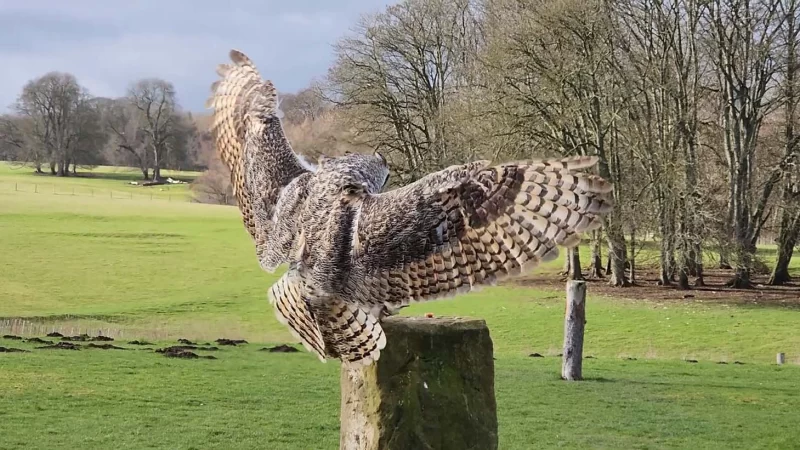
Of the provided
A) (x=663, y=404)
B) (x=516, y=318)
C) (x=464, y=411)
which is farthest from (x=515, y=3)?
(x=464, y=411)

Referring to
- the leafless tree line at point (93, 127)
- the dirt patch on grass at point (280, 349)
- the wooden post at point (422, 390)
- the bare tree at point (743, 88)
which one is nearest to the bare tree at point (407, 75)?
the bare tree at point (743, 88)

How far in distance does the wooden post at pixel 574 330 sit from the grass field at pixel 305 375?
1.15 ft

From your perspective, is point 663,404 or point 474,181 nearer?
point 474,181

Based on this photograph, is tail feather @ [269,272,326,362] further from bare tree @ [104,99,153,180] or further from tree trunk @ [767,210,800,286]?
bare tree @ [104,99,153,180]

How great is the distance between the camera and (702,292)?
99.2 feet

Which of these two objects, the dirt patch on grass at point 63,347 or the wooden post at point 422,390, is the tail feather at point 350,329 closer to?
the wooden post at point 422,390

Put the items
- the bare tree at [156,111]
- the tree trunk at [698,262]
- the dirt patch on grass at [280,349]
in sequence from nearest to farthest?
1. the dirt patch on grass at [280,349]
2. the tree trunk at [698,262]
3. the bare tree at [156,111]

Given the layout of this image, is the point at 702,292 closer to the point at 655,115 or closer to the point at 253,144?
the point at 655,115

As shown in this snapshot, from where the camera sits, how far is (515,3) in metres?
31.3

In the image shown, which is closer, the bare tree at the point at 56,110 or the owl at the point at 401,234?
the owl at the point at 401,234

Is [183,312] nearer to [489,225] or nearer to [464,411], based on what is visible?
[464,411]

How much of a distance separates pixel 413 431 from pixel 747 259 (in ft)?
88.6

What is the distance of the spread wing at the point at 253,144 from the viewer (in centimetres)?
481

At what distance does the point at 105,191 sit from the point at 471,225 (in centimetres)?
6821
